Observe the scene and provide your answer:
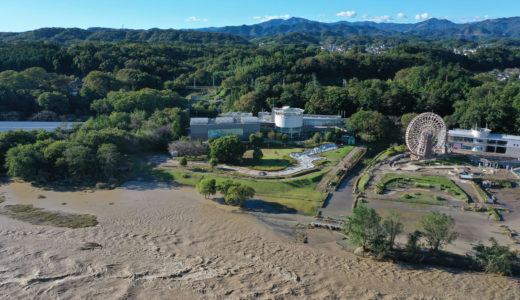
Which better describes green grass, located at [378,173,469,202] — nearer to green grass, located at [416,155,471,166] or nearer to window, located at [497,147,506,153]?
green grass, located at [416,155,471,166]

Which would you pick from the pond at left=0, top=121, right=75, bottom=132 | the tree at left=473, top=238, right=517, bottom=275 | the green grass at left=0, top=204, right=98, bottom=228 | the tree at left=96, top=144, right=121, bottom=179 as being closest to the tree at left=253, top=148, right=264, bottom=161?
the tree at left=96, top=144, right=121, bottom=179

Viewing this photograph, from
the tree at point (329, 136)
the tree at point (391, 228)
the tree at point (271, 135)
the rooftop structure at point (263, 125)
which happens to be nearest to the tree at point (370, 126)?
the tree at point (329, 136)

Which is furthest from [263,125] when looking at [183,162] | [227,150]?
[183,162]

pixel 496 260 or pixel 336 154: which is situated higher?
pixel 336 154

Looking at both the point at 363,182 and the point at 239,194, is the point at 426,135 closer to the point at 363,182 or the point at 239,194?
the point at 363,182

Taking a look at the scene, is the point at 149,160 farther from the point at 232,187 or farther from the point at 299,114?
the point at 299,114

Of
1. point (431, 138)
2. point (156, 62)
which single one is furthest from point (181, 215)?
point (156, 62)
